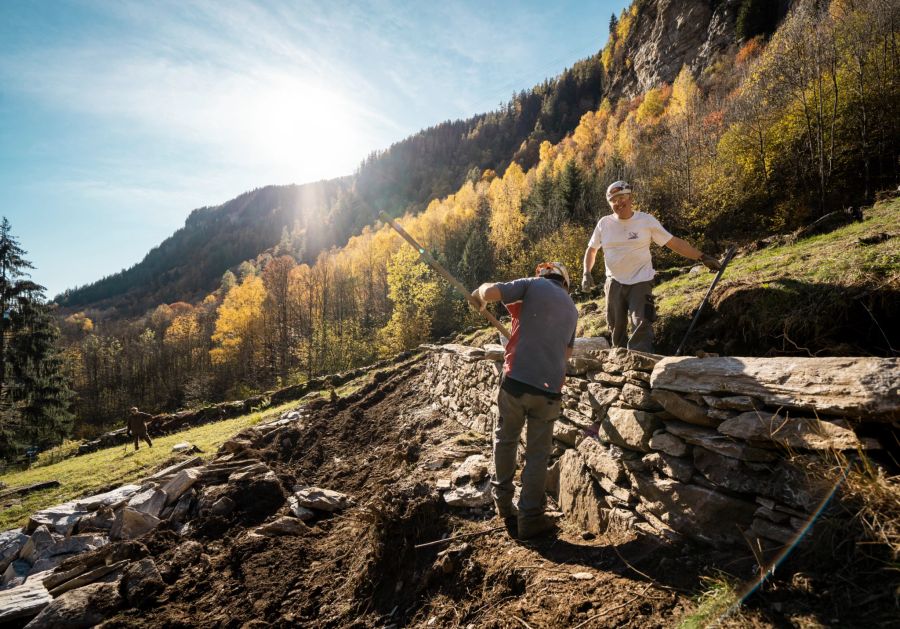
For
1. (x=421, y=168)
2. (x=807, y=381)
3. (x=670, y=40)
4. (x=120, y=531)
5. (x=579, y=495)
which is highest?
(x=421, y=168)

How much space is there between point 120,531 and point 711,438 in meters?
7.62

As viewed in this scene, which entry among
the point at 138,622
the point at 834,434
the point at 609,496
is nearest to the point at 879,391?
the point at 834,434

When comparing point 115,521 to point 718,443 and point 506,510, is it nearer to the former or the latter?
point 506,510

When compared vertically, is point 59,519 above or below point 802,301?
below

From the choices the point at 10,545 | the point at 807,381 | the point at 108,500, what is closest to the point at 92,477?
the point at 108,500

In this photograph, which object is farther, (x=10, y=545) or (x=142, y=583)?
(x=10, y=545)

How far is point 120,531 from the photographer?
214 inches

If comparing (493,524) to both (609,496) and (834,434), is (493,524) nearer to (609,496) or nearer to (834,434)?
(609,496)

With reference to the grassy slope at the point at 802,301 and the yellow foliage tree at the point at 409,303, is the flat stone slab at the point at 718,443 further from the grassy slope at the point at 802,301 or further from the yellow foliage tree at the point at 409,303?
the yellow foliage tree at the point at 409,303

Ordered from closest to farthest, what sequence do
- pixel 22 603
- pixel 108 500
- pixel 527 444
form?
pixel 527 444 → pixel 22 603 → pixel 108 500

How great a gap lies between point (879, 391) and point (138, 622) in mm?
6027

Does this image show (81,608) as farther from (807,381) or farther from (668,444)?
(807,381)

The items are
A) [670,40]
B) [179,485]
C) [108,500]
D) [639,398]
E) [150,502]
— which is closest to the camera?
[639,398]

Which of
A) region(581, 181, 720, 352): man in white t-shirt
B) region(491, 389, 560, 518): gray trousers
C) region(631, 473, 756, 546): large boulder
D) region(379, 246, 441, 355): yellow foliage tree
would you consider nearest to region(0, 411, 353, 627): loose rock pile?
region(491, 389, 560, 518): gray trousers
